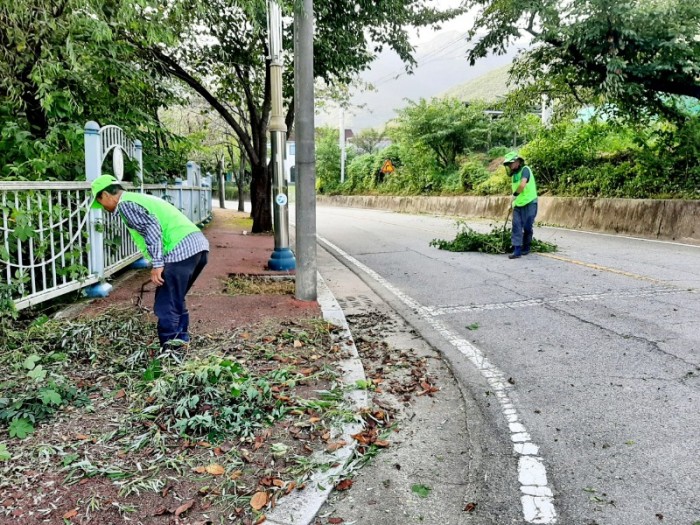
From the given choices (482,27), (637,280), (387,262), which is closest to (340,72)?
(482,27)

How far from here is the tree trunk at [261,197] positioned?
1583 cm

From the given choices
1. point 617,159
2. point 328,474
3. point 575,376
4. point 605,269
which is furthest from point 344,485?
point 617,159

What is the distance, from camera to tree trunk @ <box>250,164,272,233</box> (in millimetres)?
15828

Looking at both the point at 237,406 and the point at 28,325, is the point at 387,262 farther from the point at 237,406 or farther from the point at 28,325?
the point at 237,406

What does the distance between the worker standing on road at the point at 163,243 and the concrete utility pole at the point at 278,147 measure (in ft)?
13.1

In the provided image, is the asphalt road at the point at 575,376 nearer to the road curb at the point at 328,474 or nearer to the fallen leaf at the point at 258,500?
the road curb at the point at 328,474

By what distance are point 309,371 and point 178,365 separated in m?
0.99

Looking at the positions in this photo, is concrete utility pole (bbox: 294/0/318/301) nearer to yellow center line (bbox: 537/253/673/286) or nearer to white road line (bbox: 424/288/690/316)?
white road line (bbox: 424/288/690/316)

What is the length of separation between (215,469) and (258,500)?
1.17ft

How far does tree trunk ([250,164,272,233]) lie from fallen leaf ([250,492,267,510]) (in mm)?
13472

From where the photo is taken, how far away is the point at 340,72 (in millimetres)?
13805

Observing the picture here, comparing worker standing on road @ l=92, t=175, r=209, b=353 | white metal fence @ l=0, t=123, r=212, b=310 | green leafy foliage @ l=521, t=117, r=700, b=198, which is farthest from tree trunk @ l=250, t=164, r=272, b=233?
worker standing on road @ l=92, t=175, r=209, b=353

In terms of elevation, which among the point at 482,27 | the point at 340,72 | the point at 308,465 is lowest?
the point at 308,465

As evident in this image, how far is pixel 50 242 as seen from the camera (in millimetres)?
5441
